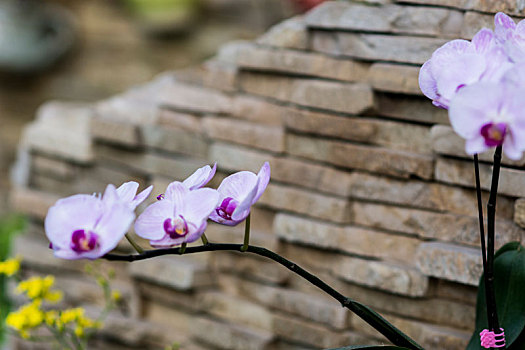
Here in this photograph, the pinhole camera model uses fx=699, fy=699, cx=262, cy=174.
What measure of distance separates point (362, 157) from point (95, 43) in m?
2.13

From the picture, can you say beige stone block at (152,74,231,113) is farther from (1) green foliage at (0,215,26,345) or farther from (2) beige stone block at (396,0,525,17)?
(1) green foliage at (0,215,26,345)

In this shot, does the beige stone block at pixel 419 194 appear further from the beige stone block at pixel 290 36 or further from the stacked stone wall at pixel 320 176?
the beige stone block at pixel 290 36

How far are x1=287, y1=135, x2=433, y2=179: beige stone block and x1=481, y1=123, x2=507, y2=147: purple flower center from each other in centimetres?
42

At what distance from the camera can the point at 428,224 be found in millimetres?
1035

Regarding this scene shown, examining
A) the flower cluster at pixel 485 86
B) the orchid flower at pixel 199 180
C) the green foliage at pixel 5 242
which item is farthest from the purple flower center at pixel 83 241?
the green foliage at pixel 5 242

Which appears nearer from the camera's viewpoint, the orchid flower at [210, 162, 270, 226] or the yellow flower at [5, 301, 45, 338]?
the orchid flower at [210, 162, 270, 226]

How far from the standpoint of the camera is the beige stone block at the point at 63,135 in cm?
148

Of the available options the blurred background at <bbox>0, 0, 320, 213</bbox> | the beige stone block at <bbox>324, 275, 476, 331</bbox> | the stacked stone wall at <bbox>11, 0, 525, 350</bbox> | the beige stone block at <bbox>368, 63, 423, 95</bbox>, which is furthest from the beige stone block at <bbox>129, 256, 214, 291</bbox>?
the blurred background at <bbox>0, 0, 320, 213</bbox>

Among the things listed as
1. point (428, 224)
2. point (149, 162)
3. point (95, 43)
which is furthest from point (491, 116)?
point (95, 43)

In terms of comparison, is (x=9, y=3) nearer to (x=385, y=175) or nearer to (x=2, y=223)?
(x=2, y=223)

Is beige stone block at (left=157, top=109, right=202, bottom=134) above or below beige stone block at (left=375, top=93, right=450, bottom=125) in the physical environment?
below

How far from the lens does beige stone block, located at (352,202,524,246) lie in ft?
3.16

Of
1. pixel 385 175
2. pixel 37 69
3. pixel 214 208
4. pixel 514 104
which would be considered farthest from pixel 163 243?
pixel 37 69

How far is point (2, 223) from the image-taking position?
2.33 metres
